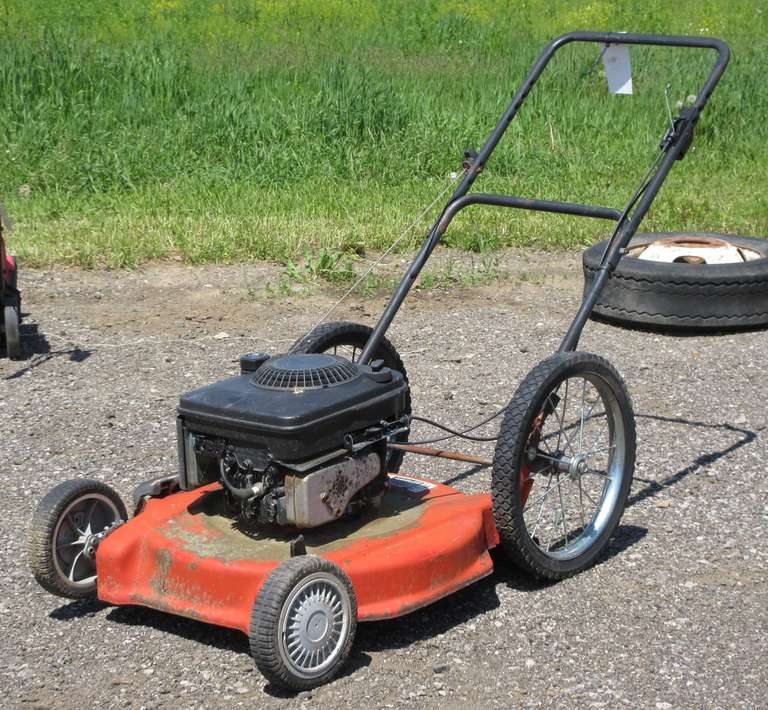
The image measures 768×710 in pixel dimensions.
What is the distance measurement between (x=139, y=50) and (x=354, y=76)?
1.99 m

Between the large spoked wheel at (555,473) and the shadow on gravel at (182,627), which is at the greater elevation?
the large spoked wheel at (555,473)

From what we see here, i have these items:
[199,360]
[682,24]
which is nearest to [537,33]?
[682,24]

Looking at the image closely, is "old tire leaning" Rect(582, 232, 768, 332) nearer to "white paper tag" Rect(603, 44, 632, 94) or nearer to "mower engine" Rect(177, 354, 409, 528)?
"white paper tag" Rect(603, 44, 632, 94)

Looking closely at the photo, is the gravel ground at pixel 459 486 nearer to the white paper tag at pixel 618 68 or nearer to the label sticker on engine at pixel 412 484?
the label sticker on engine at pixel 412 484

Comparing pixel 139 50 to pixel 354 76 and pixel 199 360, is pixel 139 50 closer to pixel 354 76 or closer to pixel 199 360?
pixel 354 76

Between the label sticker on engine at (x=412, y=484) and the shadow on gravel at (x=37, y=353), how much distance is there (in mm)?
2597

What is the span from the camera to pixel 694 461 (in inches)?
196

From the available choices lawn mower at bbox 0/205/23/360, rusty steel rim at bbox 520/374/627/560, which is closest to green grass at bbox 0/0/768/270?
lawn mower at bbox 0/205/23/360

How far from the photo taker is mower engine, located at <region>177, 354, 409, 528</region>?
11.0 ft

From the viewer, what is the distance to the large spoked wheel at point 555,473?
357cm

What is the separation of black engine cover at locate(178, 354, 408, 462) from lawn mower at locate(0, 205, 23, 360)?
273 centimetres

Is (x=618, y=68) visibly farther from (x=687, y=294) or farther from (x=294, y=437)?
(x=294, y=437)

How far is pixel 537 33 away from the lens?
16828mm

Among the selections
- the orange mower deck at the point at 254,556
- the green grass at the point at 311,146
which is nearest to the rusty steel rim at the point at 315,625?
the orange mower deck at the point at 254,556
